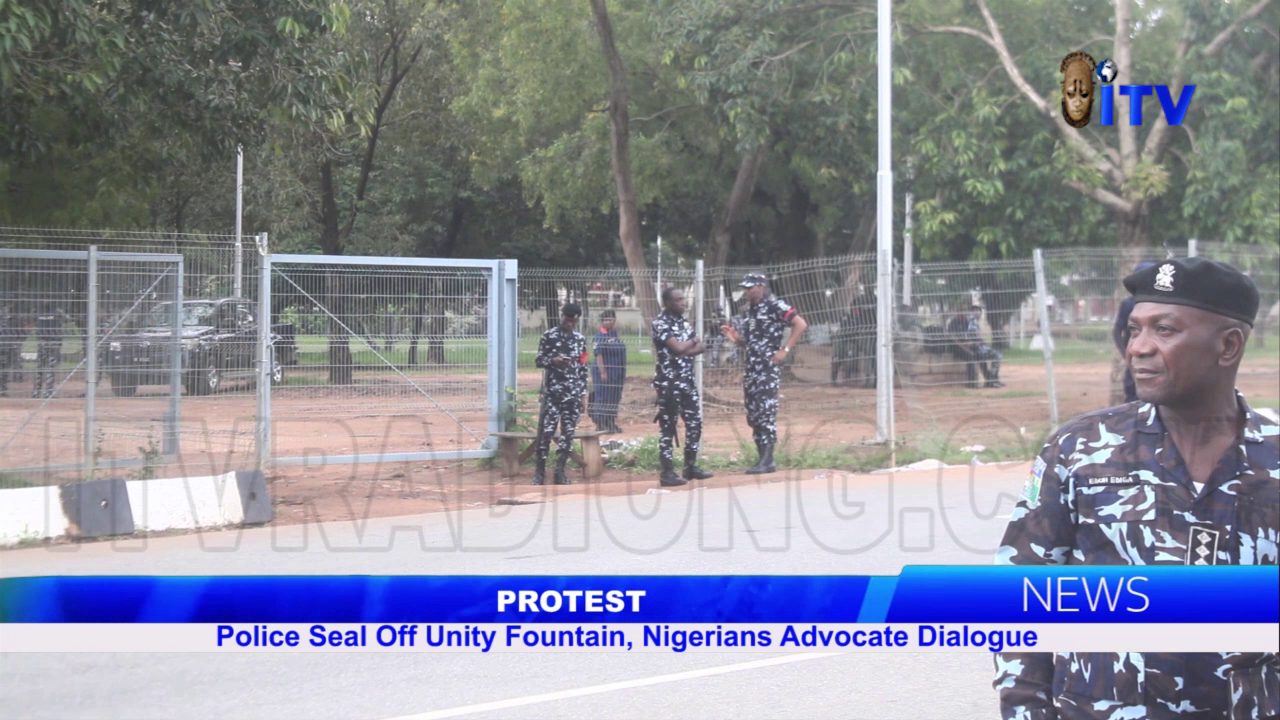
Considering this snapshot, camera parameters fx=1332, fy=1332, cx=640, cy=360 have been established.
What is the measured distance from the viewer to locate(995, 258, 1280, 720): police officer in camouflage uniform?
8.36 feet

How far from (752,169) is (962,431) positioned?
345 inches

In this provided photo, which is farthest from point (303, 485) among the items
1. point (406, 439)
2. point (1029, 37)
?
point (1029, 37)

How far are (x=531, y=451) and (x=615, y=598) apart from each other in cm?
1123

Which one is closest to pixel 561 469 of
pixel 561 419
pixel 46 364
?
pixel 561 419

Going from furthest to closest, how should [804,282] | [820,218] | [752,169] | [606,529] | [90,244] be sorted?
[820,218]
[752,169]
[804,282]
[90,244]
[606,529]

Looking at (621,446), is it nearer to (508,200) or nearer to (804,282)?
(804,282)

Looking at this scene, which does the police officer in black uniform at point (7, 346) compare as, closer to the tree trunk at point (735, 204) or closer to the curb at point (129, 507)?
the curb at point (129, 507)

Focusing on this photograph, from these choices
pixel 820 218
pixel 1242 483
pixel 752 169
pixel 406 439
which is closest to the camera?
pixel 1242 483

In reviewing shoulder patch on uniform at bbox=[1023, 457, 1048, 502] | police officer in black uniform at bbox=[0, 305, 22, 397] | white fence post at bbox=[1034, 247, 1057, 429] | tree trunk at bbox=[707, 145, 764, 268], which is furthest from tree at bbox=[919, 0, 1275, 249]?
shoulder patch on uniform at bbox=[1023, 457, 1048, 502]

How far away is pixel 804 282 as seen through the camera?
53.3 feet

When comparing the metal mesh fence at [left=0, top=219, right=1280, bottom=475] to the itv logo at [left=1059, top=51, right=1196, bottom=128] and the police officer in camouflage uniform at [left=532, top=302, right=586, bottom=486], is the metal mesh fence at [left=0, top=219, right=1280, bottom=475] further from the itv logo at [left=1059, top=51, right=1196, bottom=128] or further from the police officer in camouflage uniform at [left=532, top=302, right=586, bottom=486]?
the itv logo at [left=1059, top=51, right=1196, bottom=128]

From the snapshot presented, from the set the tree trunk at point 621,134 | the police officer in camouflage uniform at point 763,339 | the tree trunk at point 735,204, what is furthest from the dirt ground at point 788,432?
the tree trunk at point 735,204

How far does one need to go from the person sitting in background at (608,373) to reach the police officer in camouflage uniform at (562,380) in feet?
10.2

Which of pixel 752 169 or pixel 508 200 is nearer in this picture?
pixel 752 169
